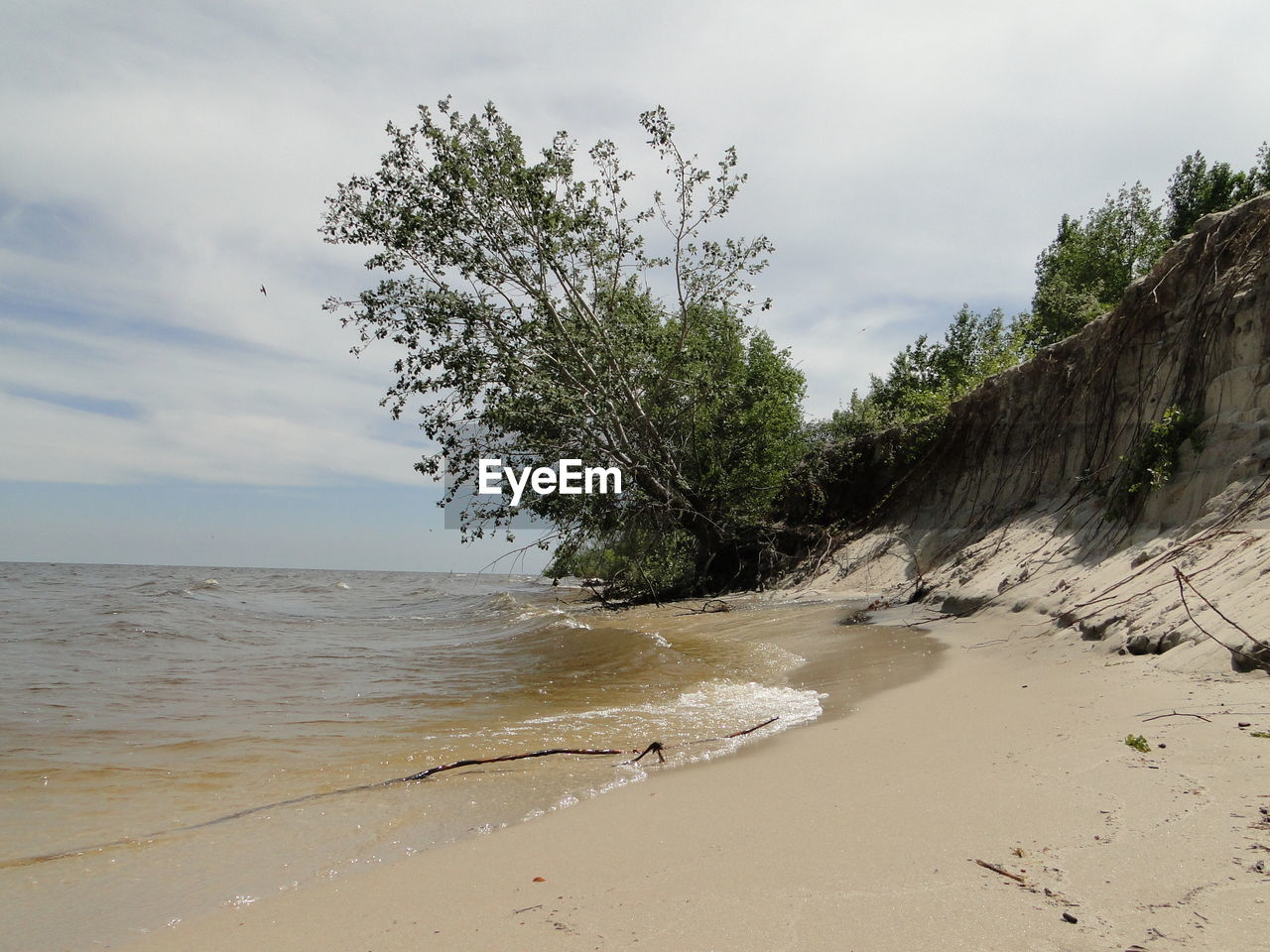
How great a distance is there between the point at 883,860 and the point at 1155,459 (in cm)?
740

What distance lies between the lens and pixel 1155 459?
7.75m

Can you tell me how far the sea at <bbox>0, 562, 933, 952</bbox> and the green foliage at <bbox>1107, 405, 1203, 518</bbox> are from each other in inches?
115

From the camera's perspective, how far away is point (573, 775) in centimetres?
374

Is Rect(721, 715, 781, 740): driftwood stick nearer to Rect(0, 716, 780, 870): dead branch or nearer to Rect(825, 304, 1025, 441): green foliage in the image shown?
Rect(0, 716, 780, 870): dead branch

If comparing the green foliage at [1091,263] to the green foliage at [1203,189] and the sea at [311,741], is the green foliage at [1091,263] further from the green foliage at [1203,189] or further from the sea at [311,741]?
the sea at [311,741]

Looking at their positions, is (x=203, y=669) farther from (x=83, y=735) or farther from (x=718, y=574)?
(x=718, y=574)

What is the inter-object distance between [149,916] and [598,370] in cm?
1322

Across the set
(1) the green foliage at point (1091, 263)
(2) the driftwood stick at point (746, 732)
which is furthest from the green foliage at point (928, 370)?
(2) the driftwood stick at point (746, 732)

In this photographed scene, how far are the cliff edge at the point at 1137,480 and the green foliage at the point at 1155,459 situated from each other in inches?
0.7

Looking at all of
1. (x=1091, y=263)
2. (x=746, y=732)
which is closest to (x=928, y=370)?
(x=1091, y=263)

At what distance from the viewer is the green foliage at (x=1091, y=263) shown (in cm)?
2338

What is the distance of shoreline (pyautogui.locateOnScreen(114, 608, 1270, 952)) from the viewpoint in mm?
1840

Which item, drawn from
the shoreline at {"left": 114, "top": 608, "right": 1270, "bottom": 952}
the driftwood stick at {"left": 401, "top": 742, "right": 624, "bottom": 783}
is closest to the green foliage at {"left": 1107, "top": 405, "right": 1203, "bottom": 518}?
the shoreline at {"left": 114, "top": 608, "right": 1270, "bottom": 952}

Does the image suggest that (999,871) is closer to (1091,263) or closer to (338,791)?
(338,791)
